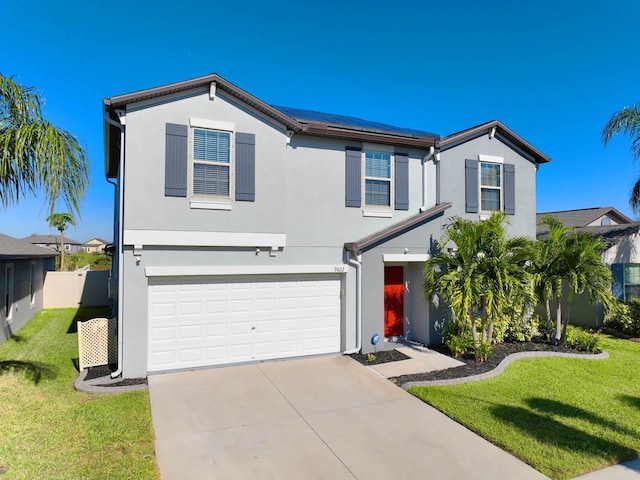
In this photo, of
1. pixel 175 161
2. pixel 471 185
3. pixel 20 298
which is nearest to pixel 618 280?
pixel 471 185

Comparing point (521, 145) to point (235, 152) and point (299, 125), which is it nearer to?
point (299, 125)

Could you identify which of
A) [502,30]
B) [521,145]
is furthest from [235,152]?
[502,30]

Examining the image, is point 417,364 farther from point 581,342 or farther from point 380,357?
point 581,342

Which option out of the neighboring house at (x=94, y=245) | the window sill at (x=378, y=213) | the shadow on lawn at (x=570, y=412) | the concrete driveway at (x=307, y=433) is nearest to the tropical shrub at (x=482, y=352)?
the shadow on lawn at (x=570, y=412)

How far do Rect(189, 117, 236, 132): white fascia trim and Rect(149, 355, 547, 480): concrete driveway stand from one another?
5612mm

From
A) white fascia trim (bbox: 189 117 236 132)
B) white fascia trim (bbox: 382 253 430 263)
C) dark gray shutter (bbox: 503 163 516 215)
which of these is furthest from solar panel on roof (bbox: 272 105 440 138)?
white fascia trim (bbox: 382 253 430 263)

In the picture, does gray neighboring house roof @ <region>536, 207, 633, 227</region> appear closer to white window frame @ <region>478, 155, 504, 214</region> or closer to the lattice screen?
white window frame @ <region>478, 155, 504, 214</region>

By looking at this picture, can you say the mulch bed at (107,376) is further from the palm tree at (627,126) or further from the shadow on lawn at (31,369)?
the palm tree at (627,126)

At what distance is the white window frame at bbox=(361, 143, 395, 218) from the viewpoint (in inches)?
403

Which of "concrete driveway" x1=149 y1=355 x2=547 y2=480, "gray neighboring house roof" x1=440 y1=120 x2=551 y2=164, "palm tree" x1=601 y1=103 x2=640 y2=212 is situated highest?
"palm tree" x1=601 y1=103 x2=640 y2=212

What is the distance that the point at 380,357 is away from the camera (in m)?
9.42

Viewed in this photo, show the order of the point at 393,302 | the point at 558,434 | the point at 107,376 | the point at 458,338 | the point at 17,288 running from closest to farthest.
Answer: the point at 558,434
the point at 107,376
the point at 458,338
the point at 393,302
the point at 17,288

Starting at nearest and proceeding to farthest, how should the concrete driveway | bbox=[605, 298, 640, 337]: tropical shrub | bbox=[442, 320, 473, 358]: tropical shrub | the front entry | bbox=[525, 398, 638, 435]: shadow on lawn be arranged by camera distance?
1. the concrete driveway
2. bbox=[525, 398, 638, 435]: shadow on lawn
3. bbox=[442, 320, 473, 358]: tropical shrub
4. the front entry
5. bbox=[605, 298, 640, 337]: tropical shrub

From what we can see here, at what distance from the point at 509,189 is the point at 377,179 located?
4.75 m
